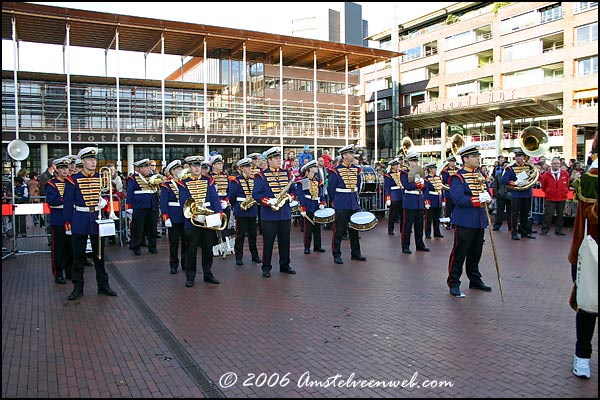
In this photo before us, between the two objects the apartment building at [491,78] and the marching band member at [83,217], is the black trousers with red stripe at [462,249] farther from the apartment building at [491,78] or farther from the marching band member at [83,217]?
the apartment building at [491,78]

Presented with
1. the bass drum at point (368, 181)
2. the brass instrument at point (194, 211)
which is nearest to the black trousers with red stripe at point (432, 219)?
the bass drum at point (368, 181)

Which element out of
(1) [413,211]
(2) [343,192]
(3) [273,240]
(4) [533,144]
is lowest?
(3) [273,240]

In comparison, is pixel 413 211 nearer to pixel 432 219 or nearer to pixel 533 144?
pixel 432 219

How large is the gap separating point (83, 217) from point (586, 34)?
40.6m

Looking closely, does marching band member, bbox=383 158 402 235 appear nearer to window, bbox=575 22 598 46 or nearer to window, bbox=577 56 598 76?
window, bbox=577 56 598 76

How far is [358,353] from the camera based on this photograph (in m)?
5.43

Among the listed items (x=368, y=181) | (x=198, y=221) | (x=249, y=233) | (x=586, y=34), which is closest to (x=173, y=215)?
(x=198, y=221)

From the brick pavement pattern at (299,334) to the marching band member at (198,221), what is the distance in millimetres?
306

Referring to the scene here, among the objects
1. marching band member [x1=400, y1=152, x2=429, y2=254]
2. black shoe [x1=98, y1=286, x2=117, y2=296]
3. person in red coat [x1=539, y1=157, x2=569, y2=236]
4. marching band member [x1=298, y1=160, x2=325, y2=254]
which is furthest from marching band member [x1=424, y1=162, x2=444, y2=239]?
black shoe [x1=98, y1=286, x2=117, y2=296]

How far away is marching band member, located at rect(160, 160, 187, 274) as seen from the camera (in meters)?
9.98

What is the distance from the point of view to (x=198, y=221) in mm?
8766

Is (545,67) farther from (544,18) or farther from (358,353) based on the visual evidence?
(358,353)

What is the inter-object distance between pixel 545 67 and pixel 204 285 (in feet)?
133

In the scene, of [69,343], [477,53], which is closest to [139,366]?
[69,343]
